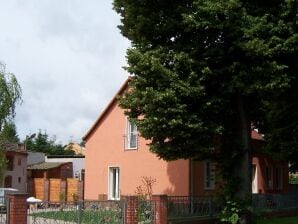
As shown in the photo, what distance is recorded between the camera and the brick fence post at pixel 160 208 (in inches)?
760

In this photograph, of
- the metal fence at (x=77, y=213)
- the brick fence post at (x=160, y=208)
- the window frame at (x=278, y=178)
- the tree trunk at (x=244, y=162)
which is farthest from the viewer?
the window frame at (x=278, y=178)

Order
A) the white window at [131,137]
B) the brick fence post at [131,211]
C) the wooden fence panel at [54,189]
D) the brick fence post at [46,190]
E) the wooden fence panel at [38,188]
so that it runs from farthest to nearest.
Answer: the wooden fence panel at [38,188] → the brick fence post at [46,190] → the wooden fence panel at [54,189] → the white window at [131,137] → the brick fence post at [131,211]

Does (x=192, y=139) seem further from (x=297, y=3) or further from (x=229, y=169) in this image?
(x=297, y=3)

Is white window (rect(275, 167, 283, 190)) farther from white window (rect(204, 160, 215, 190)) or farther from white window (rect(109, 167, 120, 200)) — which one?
white window (rect(109, 167, 120, 200))

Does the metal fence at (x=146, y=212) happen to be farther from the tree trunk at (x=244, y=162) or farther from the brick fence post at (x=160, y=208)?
the tree trunk at (x=244, y=162)

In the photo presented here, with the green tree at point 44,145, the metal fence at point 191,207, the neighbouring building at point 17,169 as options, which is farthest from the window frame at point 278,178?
the green tree at point 44,145

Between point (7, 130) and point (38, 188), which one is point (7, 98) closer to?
point (7, 130)

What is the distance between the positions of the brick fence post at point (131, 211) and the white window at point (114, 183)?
11164mm

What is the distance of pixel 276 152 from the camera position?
997 inches

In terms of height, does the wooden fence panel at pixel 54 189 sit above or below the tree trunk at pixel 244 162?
below

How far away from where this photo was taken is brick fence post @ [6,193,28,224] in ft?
50.3

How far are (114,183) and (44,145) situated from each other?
6814 centimetres

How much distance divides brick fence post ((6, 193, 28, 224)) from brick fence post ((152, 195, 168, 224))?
17.6ft

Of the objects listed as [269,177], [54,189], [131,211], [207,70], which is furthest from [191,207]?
[54,189]
